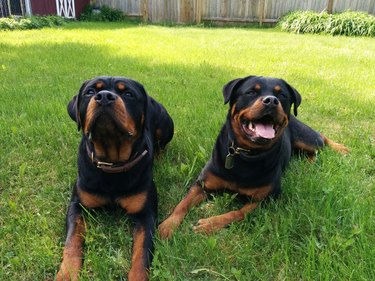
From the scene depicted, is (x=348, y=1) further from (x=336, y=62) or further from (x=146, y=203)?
(x=146, y=203)

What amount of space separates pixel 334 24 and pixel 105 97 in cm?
1269

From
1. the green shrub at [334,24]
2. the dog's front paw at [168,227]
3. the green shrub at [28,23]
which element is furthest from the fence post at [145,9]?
the dog's front paw at [168,227]

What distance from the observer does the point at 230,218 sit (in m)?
2.60

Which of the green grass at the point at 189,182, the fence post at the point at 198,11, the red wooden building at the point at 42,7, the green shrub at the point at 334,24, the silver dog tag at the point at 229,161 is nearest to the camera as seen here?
the green grass at the point at 189,182

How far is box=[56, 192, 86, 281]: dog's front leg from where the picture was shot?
2076 millimetres

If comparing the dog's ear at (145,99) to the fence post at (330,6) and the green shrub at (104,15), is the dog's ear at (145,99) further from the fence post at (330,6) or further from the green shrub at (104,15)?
the fence post at (330,6)

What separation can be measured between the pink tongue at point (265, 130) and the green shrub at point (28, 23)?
10580 mm

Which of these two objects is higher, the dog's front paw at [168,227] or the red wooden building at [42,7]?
the red wooden building at [42,7]

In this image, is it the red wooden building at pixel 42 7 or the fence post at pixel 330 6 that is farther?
the red wooden building at pixel 42 7

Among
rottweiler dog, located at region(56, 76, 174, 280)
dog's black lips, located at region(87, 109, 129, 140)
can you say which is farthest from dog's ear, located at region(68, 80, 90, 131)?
dog's black lips, located at region(87, 109, 129, 140)

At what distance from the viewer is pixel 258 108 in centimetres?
256

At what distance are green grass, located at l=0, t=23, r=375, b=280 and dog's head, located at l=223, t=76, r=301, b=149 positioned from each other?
1.73 feet

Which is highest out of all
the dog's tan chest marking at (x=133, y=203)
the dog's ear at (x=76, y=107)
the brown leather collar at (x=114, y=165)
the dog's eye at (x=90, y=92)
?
the dog's eye at (x=90, y=92)

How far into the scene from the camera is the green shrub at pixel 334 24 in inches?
502
